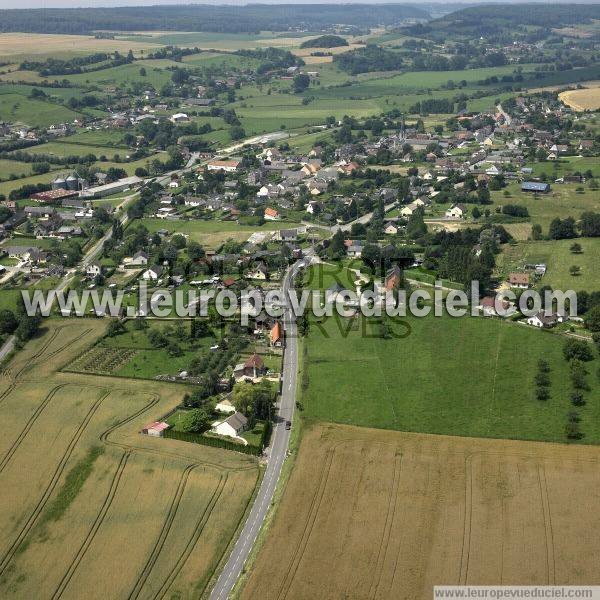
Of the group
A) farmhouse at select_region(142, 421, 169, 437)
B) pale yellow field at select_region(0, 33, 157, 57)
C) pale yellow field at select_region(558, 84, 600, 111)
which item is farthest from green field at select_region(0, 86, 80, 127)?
farmhouse at select_region(142, 421, 169, 437)

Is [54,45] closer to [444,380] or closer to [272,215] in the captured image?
[272,215]

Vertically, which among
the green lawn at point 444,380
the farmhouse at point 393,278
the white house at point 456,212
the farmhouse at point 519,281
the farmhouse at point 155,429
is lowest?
the white house at point 456,212

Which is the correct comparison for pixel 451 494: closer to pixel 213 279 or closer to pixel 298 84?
pixel 213 279

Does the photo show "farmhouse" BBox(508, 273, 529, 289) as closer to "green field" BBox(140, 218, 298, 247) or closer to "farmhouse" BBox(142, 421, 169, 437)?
"green field" BBox(140, 218, 298, 247)

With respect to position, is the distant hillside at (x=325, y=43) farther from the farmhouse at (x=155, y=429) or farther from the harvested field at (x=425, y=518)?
the harvested field at (x=425, y=518)

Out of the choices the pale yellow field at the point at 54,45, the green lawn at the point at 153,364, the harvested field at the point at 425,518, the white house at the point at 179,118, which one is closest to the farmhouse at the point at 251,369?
the green lawn at the point at 153,364

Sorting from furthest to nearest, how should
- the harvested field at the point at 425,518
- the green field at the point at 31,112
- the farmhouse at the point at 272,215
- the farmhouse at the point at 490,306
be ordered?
1. the green field at the point at 31,112
2. the farmhouse at the point at 272,215
3. the farmhouse at the point at 490,306
4. the harvested field at the point at 425,518

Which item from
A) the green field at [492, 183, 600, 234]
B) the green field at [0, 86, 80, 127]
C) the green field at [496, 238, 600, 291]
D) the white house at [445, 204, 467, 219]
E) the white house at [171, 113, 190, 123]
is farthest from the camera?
the white house at [171, 113, 190, 123]
